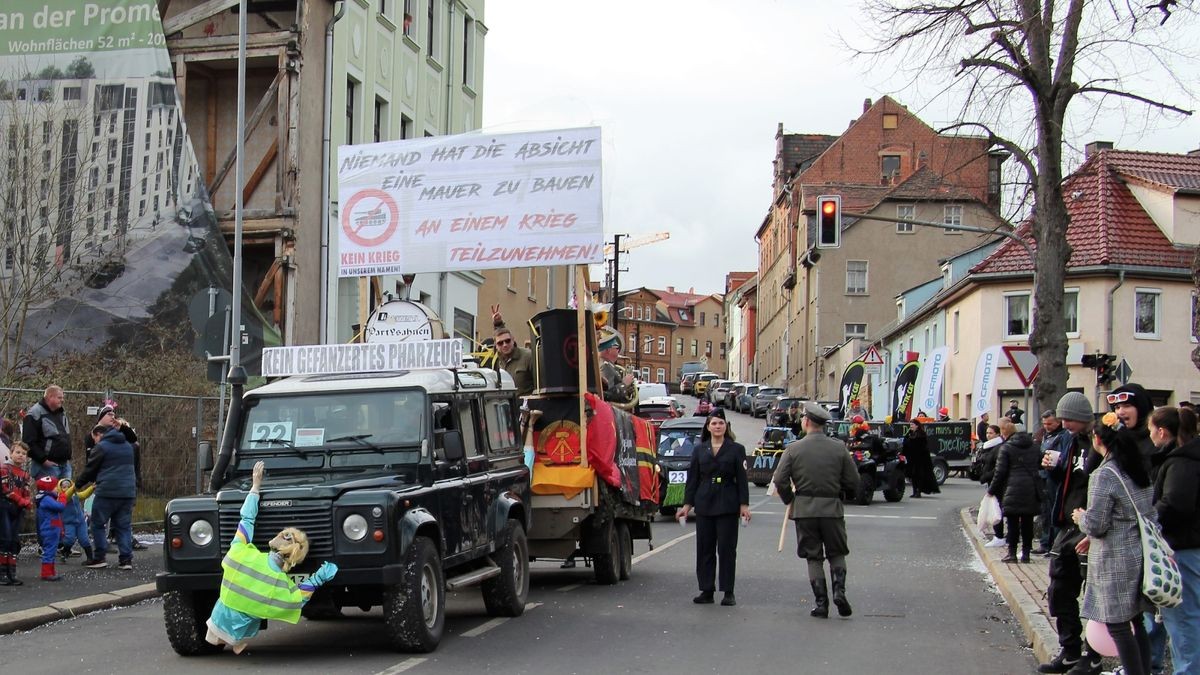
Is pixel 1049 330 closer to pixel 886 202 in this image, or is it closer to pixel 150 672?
pixel 150 672

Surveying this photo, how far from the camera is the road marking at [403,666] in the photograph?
926cm

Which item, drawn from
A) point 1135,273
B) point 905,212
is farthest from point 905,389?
point 905,212

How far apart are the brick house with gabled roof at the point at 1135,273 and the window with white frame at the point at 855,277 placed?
28.5m

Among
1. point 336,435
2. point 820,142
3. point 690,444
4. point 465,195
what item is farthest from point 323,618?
point 820,142

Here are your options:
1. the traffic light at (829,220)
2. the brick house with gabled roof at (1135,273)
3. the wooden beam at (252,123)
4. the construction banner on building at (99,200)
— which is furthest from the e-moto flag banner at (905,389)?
the construction banner on building at (99,200)

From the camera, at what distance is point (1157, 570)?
7.78m

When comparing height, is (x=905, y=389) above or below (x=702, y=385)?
above

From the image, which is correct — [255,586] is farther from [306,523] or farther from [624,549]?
[624,549]

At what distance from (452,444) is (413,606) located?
1513 mm

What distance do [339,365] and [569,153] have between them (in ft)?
13.4

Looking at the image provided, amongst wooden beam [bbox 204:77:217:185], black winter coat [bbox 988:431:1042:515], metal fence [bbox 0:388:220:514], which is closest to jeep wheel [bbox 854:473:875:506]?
black winter coat [bbox 988:431:1042:515]

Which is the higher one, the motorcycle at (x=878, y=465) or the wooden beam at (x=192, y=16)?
the wooden beam at (x=192, y=16)

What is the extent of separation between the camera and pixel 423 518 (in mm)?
10117

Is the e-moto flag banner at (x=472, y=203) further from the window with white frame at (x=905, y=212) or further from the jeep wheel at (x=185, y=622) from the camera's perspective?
the window with white frame at (x=905, y=212)
